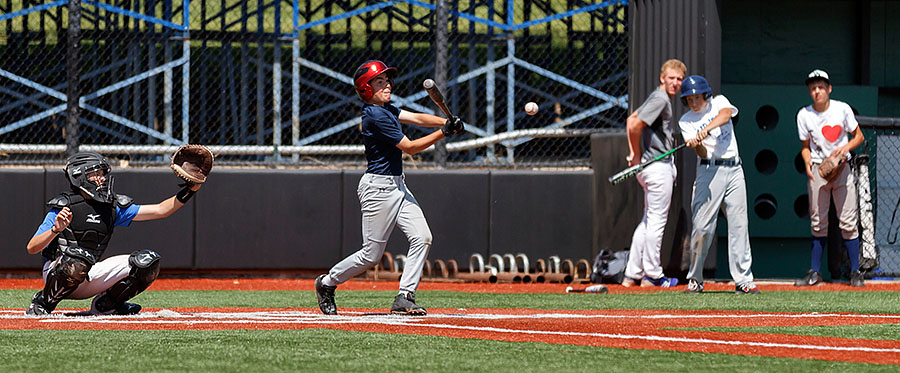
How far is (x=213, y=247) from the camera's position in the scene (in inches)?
483

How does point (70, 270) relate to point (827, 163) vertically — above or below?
below

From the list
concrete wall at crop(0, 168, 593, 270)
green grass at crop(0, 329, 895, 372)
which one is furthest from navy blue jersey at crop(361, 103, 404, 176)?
concrete wall at crop(0, 168, 593, 270)

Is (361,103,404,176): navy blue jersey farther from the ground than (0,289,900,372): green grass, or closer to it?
farther from the ground

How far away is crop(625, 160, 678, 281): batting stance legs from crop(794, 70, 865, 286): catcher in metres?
1.21

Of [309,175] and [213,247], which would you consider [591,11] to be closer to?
[309,175]

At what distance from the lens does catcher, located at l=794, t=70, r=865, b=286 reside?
10.7m

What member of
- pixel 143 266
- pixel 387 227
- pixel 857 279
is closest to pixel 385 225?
pixel 387 227

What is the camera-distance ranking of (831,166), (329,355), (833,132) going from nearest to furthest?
(329,355) → (831,166) → (833,132)

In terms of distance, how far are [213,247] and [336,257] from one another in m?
1.19

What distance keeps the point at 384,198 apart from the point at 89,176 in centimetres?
169

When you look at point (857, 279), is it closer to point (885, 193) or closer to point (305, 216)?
point (885, 193)

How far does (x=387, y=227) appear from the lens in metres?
7.35

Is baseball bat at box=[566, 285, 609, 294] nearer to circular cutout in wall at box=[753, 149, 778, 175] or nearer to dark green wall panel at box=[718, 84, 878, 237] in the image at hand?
dark green wall panel at box=[718, 84, 878, 237]

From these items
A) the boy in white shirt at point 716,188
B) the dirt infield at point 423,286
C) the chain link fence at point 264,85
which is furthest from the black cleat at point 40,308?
the chain link fence at point 264,85
